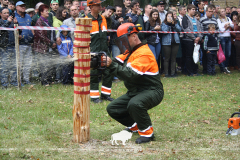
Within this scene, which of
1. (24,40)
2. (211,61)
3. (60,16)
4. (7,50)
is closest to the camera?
(7,50)

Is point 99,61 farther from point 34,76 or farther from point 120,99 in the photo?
point 34,76

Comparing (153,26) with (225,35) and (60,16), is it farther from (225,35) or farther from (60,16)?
(225,35)

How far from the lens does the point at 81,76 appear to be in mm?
5066

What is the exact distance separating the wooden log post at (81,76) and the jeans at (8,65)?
5061 mm

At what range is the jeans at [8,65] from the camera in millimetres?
9422

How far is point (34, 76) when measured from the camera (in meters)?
10.2

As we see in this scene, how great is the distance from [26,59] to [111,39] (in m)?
3.20

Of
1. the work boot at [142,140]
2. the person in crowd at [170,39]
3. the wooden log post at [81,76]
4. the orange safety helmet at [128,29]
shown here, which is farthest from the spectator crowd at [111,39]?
the work boot at [142,140]

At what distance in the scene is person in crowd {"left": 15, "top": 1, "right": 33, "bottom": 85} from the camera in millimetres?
9555

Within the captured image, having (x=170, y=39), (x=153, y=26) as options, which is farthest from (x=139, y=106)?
(x=170, y=39)

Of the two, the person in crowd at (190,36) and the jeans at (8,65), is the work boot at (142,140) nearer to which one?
the jeans at (8,65)

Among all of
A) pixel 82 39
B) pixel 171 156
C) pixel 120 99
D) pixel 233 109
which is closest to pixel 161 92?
pixel 120 99

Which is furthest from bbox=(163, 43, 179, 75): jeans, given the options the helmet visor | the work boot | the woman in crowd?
the work boot

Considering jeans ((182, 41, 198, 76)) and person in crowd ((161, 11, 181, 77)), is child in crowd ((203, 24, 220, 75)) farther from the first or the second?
person in crowd ((161, 11, 181, 77))
